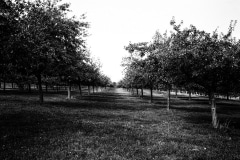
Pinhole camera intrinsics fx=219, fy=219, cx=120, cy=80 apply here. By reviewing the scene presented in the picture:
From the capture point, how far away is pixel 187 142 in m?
12.6

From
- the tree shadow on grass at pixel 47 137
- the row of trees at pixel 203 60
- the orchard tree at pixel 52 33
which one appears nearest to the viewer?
the tree shadow on grass at pixel 47 137

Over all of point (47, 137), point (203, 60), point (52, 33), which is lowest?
point (47, 137)

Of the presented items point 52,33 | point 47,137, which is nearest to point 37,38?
point 52,33

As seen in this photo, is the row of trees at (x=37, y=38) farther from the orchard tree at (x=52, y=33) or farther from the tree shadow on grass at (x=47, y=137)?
the tree shadow on grass at (x=47, y=137)

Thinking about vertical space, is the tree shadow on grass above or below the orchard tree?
below

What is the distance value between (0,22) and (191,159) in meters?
16.0

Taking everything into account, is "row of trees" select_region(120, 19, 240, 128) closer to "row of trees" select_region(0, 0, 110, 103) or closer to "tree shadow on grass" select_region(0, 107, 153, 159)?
"tree shadow on grass" select_region(0, 107, 153, 159)

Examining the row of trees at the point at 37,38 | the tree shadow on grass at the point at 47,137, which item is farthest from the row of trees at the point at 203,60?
the row of trees at the point at 37,38

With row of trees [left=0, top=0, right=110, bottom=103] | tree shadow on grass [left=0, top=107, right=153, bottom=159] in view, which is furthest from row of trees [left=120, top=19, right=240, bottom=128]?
row of trees [left=0, top=0, right=110, bottom=103]

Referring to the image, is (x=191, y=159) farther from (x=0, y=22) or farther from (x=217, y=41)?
(x=0, y=22)

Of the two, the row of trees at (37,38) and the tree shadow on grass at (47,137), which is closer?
the tree shadow on grass at (47,137)

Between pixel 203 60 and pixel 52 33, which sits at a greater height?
pixel 52 33

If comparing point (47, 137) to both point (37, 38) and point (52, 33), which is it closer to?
point (37, 38)

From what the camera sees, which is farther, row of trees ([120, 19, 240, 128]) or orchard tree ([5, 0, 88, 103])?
orchard tree ([5, 0, 88, 103])
